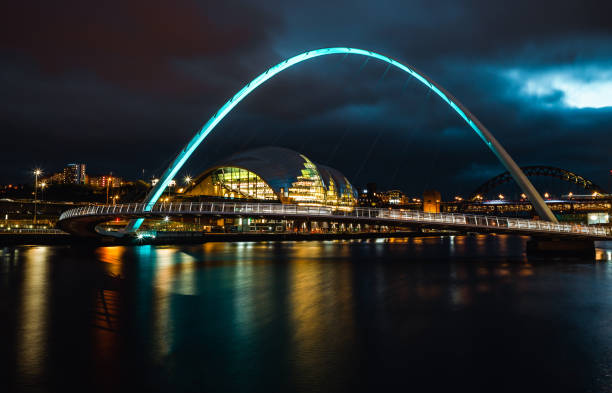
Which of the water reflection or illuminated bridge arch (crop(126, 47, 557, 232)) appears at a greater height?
illuminated bridge arch (crop(126, 47, 557, 232))

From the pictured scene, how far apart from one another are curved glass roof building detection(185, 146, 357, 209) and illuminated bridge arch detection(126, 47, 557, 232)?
37550 mm

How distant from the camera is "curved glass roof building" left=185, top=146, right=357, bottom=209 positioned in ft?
303

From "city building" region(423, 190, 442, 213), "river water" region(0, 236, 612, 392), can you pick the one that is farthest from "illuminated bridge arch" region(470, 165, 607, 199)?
"river water" region(0, 236, 612, 392)

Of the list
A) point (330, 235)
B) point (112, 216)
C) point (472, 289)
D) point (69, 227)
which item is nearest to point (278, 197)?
point (330, 235)

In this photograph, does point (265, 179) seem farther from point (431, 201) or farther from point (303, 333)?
point (303, 333)

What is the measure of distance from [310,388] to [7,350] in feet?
25.1

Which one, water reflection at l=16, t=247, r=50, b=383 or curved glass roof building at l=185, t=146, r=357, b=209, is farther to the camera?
→ curved glass roof building at l=185, t=146, r=357, b=209

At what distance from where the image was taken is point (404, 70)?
149ft

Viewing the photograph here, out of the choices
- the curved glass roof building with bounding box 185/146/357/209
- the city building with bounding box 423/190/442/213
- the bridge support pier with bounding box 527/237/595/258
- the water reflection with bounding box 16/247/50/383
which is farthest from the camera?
the city building with bounding box 423/190/442/213

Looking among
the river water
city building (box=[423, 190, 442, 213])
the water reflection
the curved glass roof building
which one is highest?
the curved glass roof building

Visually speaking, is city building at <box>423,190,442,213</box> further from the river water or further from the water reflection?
the water reflection

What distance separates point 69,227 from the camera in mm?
48438

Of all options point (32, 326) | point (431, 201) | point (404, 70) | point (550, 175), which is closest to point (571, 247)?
point (404, 70)

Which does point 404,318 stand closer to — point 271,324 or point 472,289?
point 271,324
